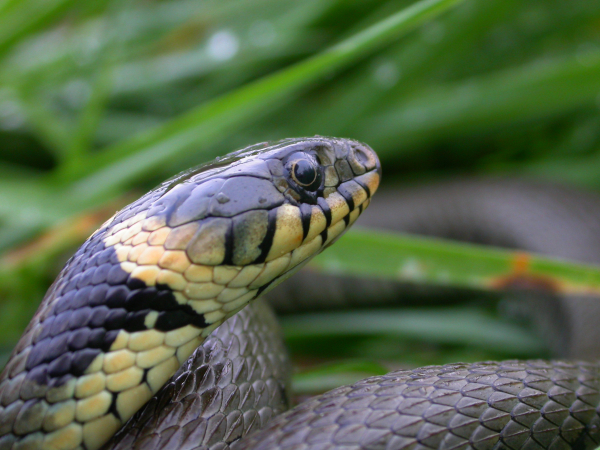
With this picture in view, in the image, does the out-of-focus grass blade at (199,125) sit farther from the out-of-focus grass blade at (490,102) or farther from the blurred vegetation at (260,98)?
the out-of-focus grass blade at (490,102)

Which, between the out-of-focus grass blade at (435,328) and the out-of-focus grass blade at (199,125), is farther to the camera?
the out-of-focus grass blade at (435,328)

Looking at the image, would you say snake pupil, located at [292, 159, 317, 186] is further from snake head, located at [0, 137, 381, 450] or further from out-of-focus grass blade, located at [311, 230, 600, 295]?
out-of-focus grass blade, located at [311, 230, 600, 295]

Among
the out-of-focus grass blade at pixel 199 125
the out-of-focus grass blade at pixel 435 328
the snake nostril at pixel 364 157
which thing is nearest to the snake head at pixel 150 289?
the snake nostril at pixel 364 157

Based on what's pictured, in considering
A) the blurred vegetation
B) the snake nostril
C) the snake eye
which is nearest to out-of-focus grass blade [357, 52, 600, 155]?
the blurred vegetation

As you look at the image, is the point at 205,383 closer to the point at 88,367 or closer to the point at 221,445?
the point at 221,445

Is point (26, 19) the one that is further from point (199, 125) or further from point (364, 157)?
point (364, 157)

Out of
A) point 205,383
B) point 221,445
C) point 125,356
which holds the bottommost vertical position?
point 221,445

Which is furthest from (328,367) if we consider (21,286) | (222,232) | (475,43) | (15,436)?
(475,43)
